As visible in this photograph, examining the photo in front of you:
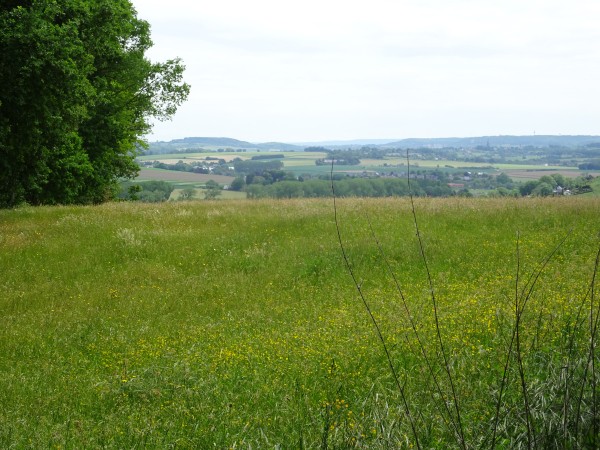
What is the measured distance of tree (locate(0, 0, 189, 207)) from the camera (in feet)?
49.9

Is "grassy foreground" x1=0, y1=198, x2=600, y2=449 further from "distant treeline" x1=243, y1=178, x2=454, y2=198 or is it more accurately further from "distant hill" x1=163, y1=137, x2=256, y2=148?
"distant hill" x1=163, y1=137, x2=256, y2=148

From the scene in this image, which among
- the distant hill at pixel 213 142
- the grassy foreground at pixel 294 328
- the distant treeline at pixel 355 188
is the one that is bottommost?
the grassy foreground at pixel 294 328

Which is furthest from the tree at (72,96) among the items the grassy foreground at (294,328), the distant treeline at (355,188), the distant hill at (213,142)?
the distant hill at (213,142)

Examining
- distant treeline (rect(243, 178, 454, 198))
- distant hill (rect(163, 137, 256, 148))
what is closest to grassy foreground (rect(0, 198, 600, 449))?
distant treeline (rect(243, 178, 454, 198))

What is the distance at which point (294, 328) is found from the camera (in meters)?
9.34

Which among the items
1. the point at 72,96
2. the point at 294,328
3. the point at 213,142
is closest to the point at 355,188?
the point at 72,96

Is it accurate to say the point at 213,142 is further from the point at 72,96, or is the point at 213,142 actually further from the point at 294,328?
the point at 294,328

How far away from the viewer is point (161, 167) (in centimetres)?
5534

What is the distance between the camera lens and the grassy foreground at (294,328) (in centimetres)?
480

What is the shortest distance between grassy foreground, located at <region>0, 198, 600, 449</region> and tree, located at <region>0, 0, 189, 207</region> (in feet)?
10.0

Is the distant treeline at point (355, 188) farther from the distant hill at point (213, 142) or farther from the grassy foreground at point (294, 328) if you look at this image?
the distant hill at point (213, 142)

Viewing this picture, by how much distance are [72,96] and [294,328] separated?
462 inches

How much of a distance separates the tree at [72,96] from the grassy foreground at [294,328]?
10.0 feet

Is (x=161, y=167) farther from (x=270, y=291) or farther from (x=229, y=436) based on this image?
(x=229, y=436)
